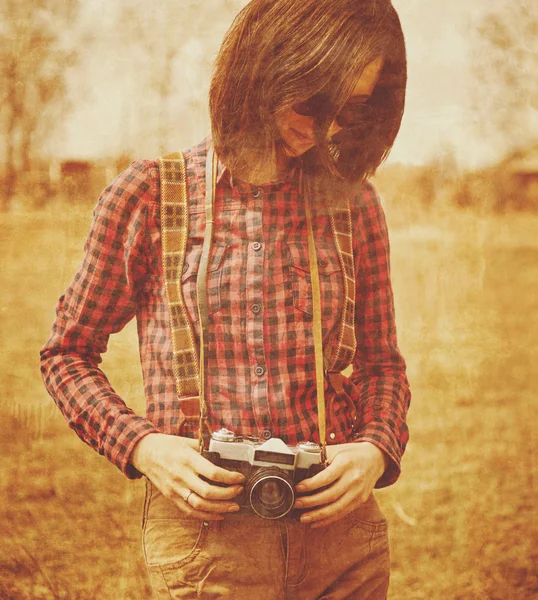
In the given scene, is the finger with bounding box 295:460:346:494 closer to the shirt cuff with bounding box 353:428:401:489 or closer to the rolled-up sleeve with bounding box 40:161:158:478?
the shirt cuff with bounding box 353:428:401:489

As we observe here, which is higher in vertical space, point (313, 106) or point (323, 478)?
point (313, 106)

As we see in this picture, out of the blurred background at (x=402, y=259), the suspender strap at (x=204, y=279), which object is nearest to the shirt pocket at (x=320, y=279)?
the suspender strap at (x=204, y=279)

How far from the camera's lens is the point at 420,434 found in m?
1.48

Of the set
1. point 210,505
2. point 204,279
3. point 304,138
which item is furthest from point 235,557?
point 304,138

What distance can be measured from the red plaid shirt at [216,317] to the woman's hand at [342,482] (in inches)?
1.3

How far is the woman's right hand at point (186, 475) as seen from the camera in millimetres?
772

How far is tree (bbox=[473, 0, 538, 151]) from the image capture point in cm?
141

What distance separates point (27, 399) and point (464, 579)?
0.98m

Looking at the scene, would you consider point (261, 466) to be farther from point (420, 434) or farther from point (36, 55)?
point (36, 55)

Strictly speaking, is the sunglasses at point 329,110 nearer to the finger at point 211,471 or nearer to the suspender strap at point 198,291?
the suspender strap at point 198,291

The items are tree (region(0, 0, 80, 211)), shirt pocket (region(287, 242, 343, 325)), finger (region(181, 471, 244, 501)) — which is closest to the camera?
finger (region(181, 471, 244, 501))

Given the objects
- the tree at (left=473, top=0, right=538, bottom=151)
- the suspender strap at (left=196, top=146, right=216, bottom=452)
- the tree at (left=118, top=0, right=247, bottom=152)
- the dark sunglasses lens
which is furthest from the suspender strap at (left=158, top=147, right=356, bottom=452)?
the tree at (left=473, top=0, right=538, bottom=151)

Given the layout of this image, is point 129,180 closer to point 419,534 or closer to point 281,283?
point 281,283

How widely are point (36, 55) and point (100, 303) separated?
70 cm
